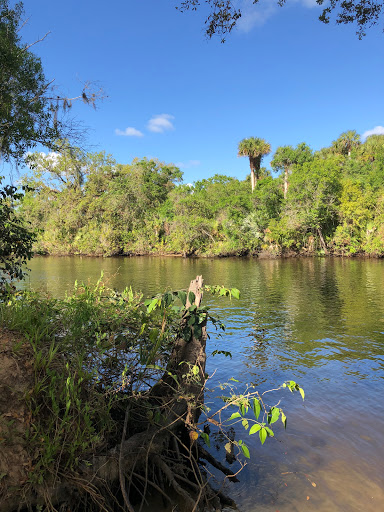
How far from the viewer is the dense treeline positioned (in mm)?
40031

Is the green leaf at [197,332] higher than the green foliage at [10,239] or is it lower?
lower

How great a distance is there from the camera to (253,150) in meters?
A: 53.2

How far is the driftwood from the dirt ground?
6.5 inches

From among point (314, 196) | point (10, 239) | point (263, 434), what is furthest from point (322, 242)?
point (263, 434)

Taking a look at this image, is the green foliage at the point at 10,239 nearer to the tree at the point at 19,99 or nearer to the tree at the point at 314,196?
the tree at the point at 19,99

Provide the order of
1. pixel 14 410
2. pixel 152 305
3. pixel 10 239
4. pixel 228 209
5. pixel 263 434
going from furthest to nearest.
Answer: pixel 228 209 < pixel 10 239 < pixel 152 305 < pixel 14 410 < pixel 263 434

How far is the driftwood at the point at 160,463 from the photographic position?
269 centimetres

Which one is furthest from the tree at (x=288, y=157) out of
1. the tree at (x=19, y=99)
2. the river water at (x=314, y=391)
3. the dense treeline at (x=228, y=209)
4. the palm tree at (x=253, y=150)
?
the tree at (x=19, y=99)

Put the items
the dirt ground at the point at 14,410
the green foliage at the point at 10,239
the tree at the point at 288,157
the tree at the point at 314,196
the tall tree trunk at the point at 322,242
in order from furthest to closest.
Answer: the tree at the point at 288,157 < the tall tree trunk at the point at 322,242 < the tree at the point at 314,196 < the green foliage at the point at 10,239 < the dirt ground at the point at 14,410

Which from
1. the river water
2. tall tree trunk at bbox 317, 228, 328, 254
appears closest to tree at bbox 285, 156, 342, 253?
tall tree trunk at bbox 317, 228, 328, 254

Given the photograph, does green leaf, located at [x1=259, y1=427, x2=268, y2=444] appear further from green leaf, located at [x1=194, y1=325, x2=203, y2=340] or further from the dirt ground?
the dirt ground

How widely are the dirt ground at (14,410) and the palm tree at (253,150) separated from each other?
52.6 m

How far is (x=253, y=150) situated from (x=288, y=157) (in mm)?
7443

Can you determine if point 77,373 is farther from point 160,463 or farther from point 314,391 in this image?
point 314,391
